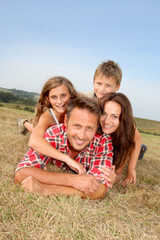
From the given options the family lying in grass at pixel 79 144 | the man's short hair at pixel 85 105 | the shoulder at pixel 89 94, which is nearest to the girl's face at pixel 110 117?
the family lying in grass at pixel 79 144

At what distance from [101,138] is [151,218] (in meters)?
1.24

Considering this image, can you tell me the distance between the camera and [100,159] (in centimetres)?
297

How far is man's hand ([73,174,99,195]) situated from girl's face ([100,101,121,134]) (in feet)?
2.86

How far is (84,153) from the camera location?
3.18 m

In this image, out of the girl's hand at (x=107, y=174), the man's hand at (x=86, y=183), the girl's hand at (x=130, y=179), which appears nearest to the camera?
the man's hand at (x=86, y=183)

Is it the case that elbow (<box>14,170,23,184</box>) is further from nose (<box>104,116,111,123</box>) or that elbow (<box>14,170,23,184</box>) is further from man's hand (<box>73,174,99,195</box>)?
nose (<box>104,116,111,123</box>)

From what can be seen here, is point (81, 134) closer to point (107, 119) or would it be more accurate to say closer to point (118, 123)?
point (107, 119)

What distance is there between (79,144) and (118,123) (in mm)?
797

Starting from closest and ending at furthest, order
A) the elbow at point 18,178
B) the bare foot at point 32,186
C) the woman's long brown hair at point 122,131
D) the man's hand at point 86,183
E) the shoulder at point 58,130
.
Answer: the bare foot at point 32,186 → the man's hand at point 86,183 → the elbow at point 18,178 → the shoulder at point 58,130 → the woman's long brown hair at point 122,131

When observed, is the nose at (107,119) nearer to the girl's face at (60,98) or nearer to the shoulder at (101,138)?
the shoulder at (101,138)

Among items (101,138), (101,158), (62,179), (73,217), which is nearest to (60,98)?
(101,138)

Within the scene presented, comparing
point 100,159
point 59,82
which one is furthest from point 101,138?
point 59,82

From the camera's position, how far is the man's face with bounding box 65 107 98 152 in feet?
8.87

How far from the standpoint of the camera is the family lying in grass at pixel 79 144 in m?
2.60
